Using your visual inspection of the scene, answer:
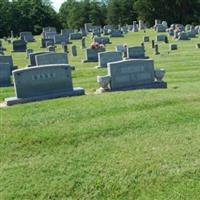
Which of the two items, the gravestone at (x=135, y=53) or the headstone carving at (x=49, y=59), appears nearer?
the headstone carving at (x=49, y=59)

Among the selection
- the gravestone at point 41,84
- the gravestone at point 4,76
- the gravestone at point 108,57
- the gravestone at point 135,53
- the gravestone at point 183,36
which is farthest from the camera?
the gravestone at point 183,36

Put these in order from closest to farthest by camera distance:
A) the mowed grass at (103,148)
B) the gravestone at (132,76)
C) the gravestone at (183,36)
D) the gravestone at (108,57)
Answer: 1. the mowed grass at (103,148)
2. the gravestone at (132,76)
3. the gravestone at (108,57)
4. the gravestone at (183,36)

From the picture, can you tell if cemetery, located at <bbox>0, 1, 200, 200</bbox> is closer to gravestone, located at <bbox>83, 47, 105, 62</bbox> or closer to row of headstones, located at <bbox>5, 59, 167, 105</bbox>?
row of headstones, located at <bbox>5, 59, 167, 105</bbox>

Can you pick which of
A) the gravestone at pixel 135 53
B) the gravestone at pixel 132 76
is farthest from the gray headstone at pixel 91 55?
the gravestone at pixel 132 76

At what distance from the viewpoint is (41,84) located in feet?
41.5

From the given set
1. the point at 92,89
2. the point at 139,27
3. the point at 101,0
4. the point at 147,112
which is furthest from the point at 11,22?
the point at 147,112

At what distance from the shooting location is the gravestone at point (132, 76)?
46.1 feet

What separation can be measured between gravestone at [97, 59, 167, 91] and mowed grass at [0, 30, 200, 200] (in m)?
2.36

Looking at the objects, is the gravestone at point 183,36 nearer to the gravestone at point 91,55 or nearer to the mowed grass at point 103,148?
the gravestone at point 91,55

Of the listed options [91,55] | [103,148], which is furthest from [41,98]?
[91,55]

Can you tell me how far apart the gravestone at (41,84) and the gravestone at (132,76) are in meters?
1.31

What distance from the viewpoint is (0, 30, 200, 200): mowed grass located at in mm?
6535

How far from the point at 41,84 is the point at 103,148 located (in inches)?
208

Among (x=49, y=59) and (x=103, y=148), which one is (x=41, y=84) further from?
(x=49, y=59)
